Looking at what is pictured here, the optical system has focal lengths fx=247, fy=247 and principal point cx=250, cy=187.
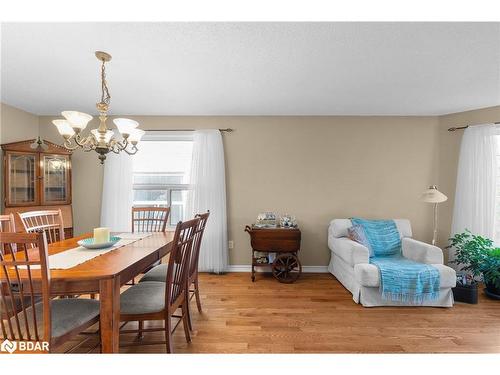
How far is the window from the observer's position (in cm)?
352

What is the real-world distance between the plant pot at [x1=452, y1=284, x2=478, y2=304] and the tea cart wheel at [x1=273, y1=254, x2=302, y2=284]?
63.0 inches

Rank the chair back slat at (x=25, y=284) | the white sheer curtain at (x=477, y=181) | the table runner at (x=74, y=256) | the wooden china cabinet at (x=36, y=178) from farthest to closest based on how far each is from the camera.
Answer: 1. the white sheer curtain at (x=477, y=181)
2. the wooden china cabinet at (x=36, y=178)
3. the table runner at (x=74, y=256)
4. the chair back slat at (x=25, y=284)

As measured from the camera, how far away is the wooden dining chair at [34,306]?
108 centimetres

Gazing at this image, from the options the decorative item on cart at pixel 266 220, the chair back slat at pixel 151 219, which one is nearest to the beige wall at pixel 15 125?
the chair back slat at pixel 151 219

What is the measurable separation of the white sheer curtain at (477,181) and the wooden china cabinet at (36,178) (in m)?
5.04

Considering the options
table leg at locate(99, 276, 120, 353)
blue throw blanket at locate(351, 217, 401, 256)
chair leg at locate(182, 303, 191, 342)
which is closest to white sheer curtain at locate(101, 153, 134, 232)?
chair leg at locate(182, 303, 191, 342)

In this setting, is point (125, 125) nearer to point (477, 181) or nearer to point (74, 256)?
point (74, 256)

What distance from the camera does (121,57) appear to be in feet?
6.32

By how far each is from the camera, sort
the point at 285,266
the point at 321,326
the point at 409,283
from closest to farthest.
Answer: the point at 321,326 < the point at 409,283 < the point at 285,266

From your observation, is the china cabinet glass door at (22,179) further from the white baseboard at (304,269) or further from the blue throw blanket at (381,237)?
the blue throw blanket at (381,237)

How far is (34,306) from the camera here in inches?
46.3

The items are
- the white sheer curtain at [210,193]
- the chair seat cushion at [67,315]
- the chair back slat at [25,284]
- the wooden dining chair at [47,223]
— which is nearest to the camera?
the chair back slat at [25,284]

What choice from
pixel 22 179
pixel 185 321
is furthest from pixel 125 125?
pixel 22 179

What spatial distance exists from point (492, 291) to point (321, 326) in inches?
81.8
